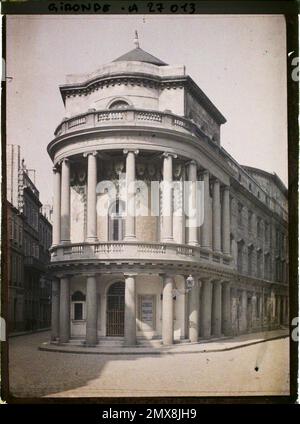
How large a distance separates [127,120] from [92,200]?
240 centimetres

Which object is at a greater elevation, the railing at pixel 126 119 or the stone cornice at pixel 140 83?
the stone cornice at pixel 140 83

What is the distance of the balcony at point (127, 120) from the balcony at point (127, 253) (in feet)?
10.1

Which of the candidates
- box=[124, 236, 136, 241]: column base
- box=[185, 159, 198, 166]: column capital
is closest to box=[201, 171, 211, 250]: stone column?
box=[185, 159, 198, 166]: column capital

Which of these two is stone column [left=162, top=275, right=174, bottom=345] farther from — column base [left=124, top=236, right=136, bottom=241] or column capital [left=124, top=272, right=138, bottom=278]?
column base [left=124, top=236, right=136, bottom=241]

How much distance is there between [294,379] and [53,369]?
5.64 m

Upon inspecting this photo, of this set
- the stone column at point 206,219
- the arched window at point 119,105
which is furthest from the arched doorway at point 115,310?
the arched window at point 119,105

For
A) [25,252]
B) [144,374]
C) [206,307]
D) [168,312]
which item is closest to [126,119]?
[25,252]

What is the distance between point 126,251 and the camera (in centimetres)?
1644

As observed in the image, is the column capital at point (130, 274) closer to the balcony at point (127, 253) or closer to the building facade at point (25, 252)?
the balcony at point (127, 253)

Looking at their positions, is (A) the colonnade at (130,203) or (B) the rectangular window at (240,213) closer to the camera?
(A) the colonnade at (130,203)

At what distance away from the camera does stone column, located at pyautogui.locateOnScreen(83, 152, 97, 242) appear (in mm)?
16062

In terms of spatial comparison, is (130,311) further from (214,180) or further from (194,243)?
(214,180)

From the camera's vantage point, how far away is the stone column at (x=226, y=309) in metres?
16.8
